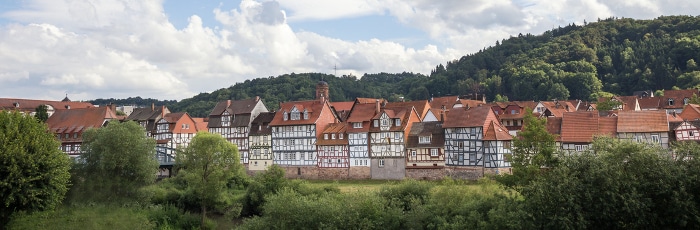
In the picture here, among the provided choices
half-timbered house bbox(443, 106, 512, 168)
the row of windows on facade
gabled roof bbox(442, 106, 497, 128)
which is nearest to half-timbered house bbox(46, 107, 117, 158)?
the row of windows on facade

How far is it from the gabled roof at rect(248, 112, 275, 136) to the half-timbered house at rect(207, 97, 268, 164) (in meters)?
0.97

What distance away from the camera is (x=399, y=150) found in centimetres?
5694

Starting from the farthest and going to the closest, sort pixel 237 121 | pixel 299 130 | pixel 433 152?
pixel 237 121 → pixel 299 130 → pixel 433 152

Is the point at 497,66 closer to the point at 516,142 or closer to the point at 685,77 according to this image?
the point at 685,77

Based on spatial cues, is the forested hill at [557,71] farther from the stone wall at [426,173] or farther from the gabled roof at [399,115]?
the stone wall at [426,173]

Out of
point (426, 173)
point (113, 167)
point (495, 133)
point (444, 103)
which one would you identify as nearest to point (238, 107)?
point (444, 103)

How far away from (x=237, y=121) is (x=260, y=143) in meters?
5.22

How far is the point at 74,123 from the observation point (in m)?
77.4

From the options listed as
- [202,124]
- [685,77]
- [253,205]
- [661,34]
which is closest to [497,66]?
[661,34]

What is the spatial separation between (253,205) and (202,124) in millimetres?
39801

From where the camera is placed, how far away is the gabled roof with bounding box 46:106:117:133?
76.3 meters

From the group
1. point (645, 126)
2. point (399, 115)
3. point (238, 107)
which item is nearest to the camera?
point (645, 126)

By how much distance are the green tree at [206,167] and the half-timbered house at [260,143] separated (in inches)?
741

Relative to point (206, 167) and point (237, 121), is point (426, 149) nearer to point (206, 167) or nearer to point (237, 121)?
point (206, 167)
